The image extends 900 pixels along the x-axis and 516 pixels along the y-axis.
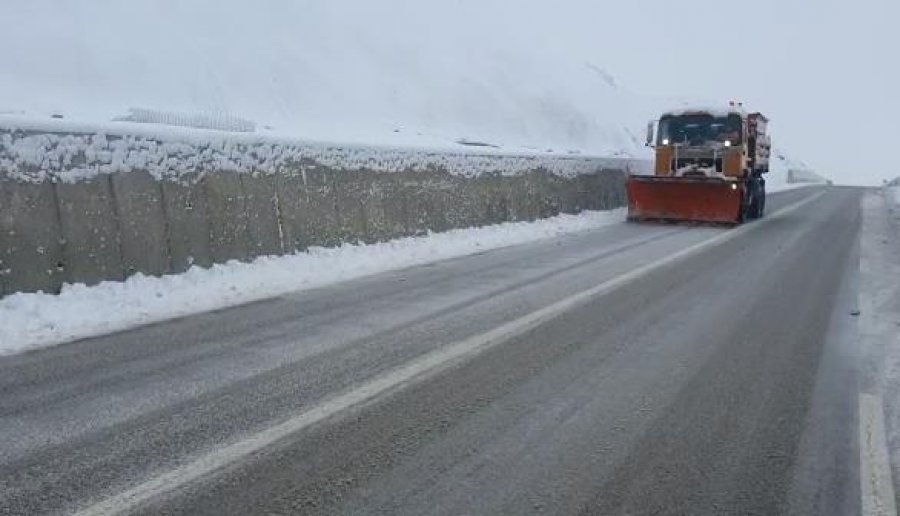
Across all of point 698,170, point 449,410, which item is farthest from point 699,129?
point 449,410

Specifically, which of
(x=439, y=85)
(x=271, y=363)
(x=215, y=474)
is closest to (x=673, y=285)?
(x=271, y=363)

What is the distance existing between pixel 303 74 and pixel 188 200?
55822 mm

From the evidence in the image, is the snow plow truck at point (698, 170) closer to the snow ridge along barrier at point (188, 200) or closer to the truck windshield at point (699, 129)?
the truck windshield at point (699, 129)

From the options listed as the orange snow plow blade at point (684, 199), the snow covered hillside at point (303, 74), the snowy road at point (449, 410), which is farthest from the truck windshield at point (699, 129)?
the snow covered hillside at point (303, 74)

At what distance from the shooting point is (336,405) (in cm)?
468

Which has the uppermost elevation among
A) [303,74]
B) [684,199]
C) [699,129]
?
[303,74]

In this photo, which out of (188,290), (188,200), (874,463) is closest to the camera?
(874,463)

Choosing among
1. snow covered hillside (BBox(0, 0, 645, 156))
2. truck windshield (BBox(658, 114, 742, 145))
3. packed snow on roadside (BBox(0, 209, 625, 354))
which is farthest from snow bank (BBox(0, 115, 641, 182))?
snow covered hillside (BBox(0, 0, 645, 156))

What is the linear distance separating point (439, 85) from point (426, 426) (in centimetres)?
6934

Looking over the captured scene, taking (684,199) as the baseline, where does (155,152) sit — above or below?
above

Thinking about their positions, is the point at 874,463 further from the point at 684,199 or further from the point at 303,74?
the point at 303,74

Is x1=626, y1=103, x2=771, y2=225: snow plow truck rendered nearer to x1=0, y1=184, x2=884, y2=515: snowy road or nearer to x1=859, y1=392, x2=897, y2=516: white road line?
x1=0, y1=184, x2=884, y2=515: snowy road

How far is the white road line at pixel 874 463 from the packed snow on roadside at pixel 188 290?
5.78 m

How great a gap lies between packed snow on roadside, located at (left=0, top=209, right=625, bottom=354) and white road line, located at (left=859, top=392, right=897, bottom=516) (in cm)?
578
